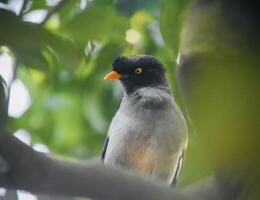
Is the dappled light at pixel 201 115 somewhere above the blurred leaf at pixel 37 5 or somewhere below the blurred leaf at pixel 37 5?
below

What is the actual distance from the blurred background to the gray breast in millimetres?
317

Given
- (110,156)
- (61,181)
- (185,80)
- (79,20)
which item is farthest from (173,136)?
(61,181)

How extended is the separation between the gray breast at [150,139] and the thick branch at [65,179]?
2294 millimetres

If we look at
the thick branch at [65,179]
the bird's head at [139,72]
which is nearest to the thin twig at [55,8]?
the bird's head at [139,72]

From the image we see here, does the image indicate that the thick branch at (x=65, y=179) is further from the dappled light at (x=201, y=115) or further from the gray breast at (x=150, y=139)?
the gray breast at (x=150, y=139)

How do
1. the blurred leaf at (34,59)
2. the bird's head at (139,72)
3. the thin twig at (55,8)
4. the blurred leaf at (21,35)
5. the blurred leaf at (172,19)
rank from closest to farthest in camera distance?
the blurred leaf at (21,35), the blurred leaf at (34,59), the blurred leaf at (172,19), the thin twig at (55,8), the bird's head at (139,72)

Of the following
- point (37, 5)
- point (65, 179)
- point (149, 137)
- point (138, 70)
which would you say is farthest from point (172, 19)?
point (138, 70)

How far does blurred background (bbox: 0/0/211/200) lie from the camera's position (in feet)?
6.02

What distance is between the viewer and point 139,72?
4.25m

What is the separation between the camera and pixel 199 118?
1.36 metres

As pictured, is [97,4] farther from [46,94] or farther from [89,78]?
A: [46,94]

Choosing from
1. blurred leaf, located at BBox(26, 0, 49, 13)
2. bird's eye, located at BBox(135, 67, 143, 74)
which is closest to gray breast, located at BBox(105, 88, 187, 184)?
bird's eye, located at BBox(135, 67, 143, 74)

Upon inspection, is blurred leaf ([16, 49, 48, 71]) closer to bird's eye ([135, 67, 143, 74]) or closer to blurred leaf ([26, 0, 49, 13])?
blurred leaf ([26, 0, 49, 13])

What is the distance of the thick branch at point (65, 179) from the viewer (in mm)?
1141
